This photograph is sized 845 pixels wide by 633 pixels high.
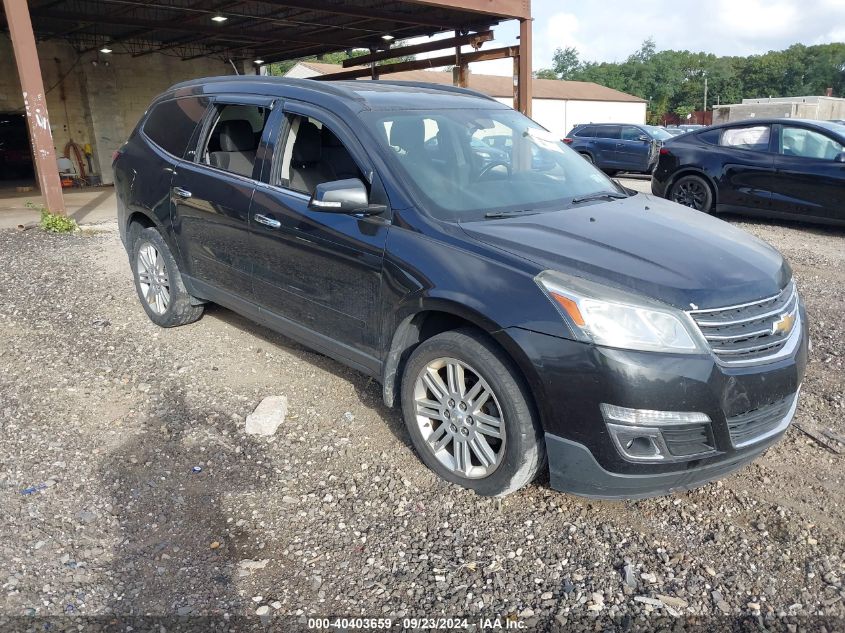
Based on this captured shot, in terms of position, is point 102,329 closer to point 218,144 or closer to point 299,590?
point 218,144

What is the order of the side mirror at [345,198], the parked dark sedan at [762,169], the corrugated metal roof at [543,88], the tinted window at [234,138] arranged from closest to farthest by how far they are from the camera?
1. the side mirror at [345,198]
2. the tinted window at [234,138]
3. the parked dark sedan at [762,169]
4. the corrugated metal roof at [543,88]

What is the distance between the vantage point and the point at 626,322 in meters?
2.74

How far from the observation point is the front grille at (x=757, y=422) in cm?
286

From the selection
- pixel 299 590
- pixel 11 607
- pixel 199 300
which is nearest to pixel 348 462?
pixel 299 590

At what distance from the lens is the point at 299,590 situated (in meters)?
2.72

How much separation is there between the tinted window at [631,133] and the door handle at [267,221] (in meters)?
16.7

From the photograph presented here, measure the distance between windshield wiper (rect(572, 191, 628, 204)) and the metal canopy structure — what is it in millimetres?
9097

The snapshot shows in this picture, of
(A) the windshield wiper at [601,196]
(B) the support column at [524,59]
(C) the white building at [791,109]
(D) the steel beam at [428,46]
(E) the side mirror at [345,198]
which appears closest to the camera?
(E) the side mirror at [345,198]

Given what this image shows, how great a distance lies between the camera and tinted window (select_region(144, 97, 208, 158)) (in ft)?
16.5

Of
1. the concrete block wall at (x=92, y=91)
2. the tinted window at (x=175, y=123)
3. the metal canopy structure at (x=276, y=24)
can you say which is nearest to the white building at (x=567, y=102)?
the metal canopy structure at (x=276, y=24)

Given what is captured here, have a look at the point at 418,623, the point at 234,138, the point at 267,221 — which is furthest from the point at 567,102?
the point at 418,623

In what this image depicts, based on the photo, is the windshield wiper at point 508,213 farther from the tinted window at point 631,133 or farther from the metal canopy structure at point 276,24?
the tinted window at point 631,133

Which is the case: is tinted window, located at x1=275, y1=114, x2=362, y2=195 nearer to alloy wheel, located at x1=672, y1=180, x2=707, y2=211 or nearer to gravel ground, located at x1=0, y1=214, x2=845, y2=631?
gravel ground, located at x1=0, y1=214, x2=845, y2=631

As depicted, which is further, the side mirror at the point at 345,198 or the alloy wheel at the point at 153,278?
the alloy wheel at the point at 153,278
